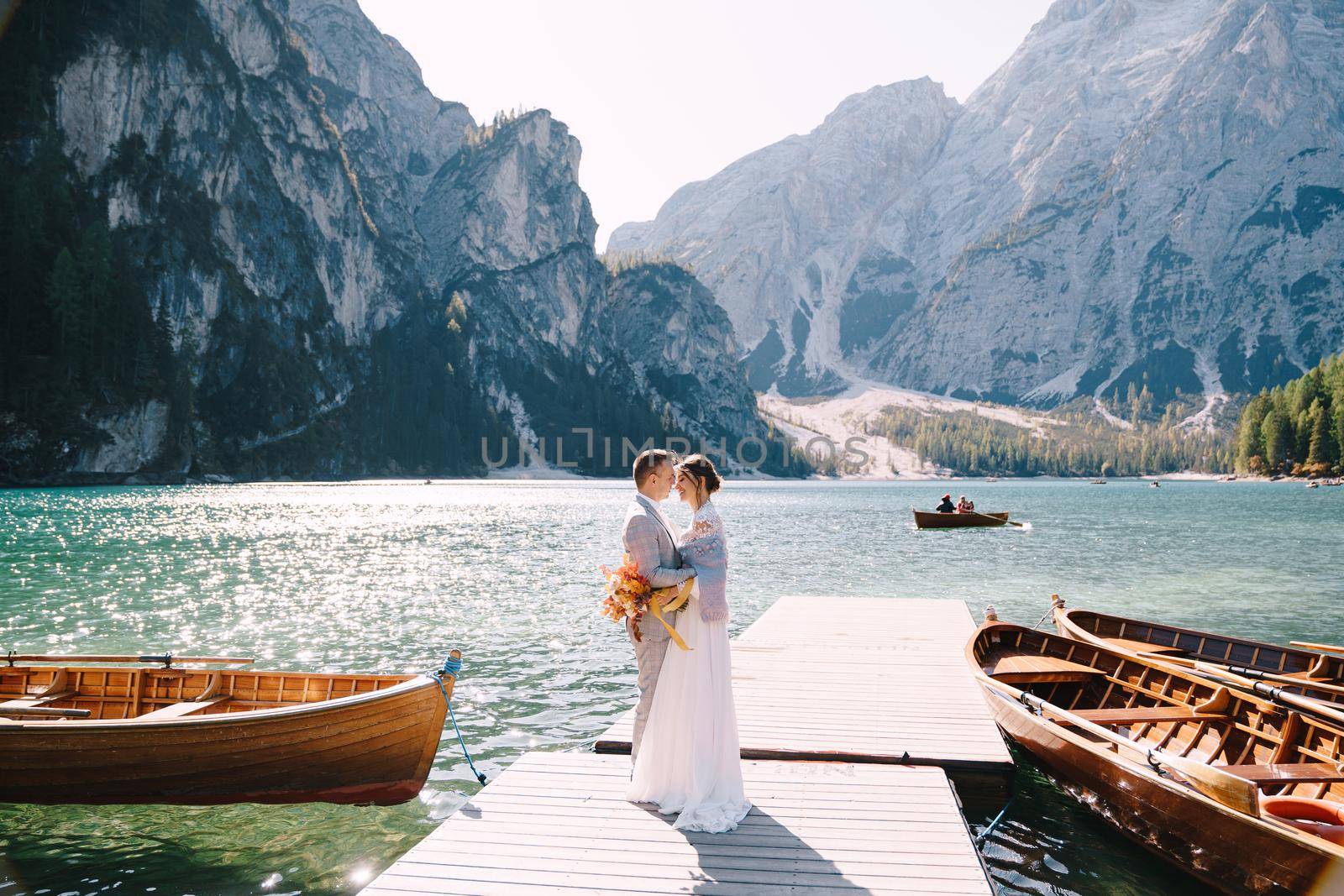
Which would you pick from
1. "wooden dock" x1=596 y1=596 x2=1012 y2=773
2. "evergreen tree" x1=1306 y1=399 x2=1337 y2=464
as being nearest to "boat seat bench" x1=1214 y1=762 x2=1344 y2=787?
"wooden dock" x1=596 y1=596 x2=1012 y2=773

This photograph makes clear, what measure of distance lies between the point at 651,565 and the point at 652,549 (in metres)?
0.14

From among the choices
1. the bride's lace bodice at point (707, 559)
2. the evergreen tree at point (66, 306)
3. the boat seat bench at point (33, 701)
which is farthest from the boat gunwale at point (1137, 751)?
the evergreen tree at point (66, 306)

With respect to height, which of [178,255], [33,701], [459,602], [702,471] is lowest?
[459,602]

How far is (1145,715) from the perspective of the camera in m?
10.5

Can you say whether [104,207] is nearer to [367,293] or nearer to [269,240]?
[269,240]

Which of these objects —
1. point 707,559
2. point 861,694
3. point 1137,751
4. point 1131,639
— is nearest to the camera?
point 707,559

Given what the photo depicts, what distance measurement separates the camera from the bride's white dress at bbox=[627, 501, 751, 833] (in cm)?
782

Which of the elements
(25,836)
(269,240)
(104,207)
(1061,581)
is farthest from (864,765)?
(269,240)

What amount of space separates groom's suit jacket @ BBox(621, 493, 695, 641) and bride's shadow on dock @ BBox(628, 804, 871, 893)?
181 cm

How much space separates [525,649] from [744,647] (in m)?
5.96

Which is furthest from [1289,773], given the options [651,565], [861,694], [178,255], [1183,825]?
[178,255]

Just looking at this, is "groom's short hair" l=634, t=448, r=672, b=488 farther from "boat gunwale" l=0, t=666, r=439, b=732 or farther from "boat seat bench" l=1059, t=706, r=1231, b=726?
"boat seat bench" l=1059, t=706, r=1231, b=726

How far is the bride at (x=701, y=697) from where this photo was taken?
7820 millimetres

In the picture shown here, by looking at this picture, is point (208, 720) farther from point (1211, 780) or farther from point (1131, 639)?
point (1131, 639)
